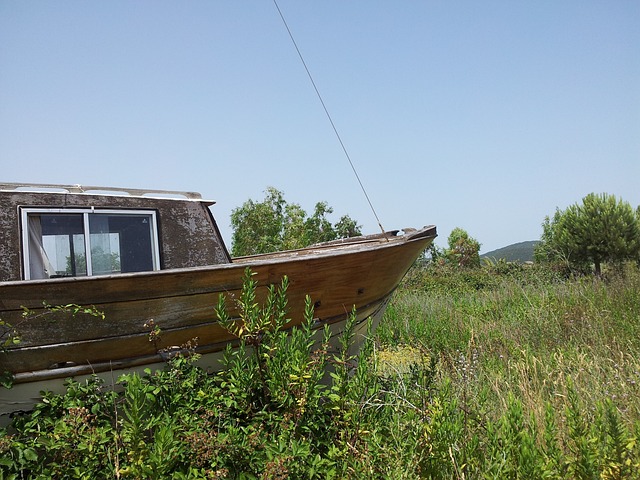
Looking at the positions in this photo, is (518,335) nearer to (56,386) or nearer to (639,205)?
(56,386)

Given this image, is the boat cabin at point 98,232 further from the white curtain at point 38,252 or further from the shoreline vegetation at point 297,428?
the shoreline vegetation at point 297,428

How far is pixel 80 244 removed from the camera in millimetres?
4719

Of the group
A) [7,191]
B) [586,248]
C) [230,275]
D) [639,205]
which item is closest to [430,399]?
[230,275]

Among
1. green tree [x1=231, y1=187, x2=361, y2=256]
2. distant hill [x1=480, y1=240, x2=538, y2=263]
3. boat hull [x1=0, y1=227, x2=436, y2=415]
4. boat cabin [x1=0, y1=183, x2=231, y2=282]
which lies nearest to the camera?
boat hull [x1=0, y1=227, x2=436, y2=415]

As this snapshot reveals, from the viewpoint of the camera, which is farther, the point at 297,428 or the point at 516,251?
the point at 516,251

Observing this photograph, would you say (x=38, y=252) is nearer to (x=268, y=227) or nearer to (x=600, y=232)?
(x=268, y=227)

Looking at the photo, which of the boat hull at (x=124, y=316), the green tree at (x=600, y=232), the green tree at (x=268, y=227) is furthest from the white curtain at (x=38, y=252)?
the green tree at (x=600, y=232)

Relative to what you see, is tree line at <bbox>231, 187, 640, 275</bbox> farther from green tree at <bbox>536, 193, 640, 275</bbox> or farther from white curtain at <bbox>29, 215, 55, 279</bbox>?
white curtain at <bbox>29, 215, 55, 279</bbox>

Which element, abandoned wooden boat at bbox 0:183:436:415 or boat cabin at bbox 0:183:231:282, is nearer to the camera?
abandoned wooden boat at bbox 0:183:436:415

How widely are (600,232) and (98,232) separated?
22448 mm

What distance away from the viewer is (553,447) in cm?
307

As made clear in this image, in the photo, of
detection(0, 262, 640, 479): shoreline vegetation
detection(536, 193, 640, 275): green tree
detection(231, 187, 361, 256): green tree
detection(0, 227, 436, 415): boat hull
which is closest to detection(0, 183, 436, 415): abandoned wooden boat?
detection(0, 227, 436, 415): boat hull

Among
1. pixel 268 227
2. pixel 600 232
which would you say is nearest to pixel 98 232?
pixel 268 227

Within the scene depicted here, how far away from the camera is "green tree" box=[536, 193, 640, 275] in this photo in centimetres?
2280
